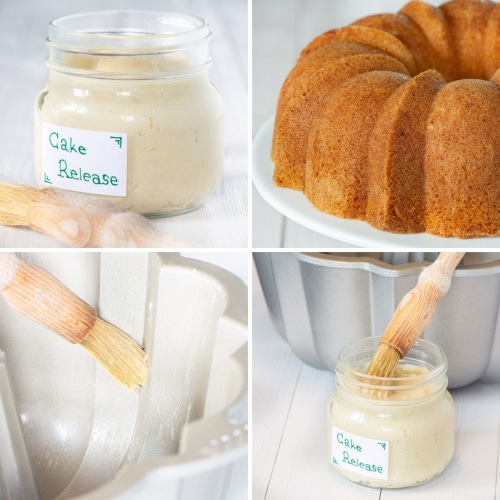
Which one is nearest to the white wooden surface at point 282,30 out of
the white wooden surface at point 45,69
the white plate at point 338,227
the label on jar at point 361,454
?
the white wooden surface at point 45,69

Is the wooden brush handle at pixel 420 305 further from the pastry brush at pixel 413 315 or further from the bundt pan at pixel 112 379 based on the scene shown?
the bundt pan at pixel 112 379

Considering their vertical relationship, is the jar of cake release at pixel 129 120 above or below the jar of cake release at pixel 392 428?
above

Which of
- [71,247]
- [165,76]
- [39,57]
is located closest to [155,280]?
[71,247]

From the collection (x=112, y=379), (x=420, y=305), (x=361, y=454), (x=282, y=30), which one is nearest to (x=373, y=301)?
(x=420, y=305)

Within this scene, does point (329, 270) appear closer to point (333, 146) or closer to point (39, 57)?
point (333, 146)

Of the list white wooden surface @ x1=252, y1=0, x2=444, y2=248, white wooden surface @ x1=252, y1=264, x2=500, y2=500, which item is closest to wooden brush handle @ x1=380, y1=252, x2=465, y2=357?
white wooden surface @ x1=252, y1=264, x2=500, y2=500

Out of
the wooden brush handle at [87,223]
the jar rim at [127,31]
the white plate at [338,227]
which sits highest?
the jar rim at [127,31]
